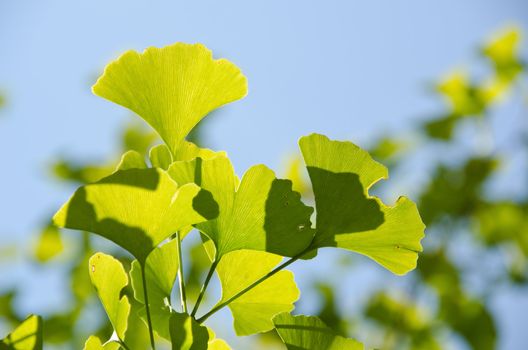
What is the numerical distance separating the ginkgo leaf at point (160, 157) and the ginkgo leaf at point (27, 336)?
0.16 m

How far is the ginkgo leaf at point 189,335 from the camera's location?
1.36 ft

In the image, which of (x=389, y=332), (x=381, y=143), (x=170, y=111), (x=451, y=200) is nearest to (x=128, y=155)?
(x=170, y=111)

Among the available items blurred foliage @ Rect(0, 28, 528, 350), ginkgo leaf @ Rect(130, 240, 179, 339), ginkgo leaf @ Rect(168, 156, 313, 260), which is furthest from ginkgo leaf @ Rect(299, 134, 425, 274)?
blurred foliage @ Rect(0, 28, 528, 350)

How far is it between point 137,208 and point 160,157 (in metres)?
0.10

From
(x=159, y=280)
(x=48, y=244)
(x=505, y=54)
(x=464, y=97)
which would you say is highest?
(x=505, y=54)

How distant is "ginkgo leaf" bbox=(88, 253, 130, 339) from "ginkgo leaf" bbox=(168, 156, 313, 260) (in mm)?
109

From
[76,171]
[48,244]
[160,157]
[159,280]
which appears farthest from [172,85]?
[76,171]

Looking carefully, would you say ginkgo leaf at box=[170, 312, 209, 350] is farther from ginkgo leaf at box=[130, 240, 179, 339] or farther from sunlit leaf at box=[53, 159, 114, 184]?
sunlit leaf at box=[53, 159, 114, 184]

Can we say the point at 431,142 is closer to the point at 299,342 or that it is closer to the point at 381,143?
the point at 381,143

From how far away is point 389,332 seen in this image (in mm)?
1252

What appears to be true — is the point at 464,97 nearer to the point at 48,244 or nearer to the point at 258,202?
the point at 48,244

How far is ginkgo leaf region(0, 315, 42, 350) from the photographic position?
43 cm

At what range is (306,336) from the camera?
1.62 ft

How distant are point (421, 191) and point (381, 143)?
221 mm
